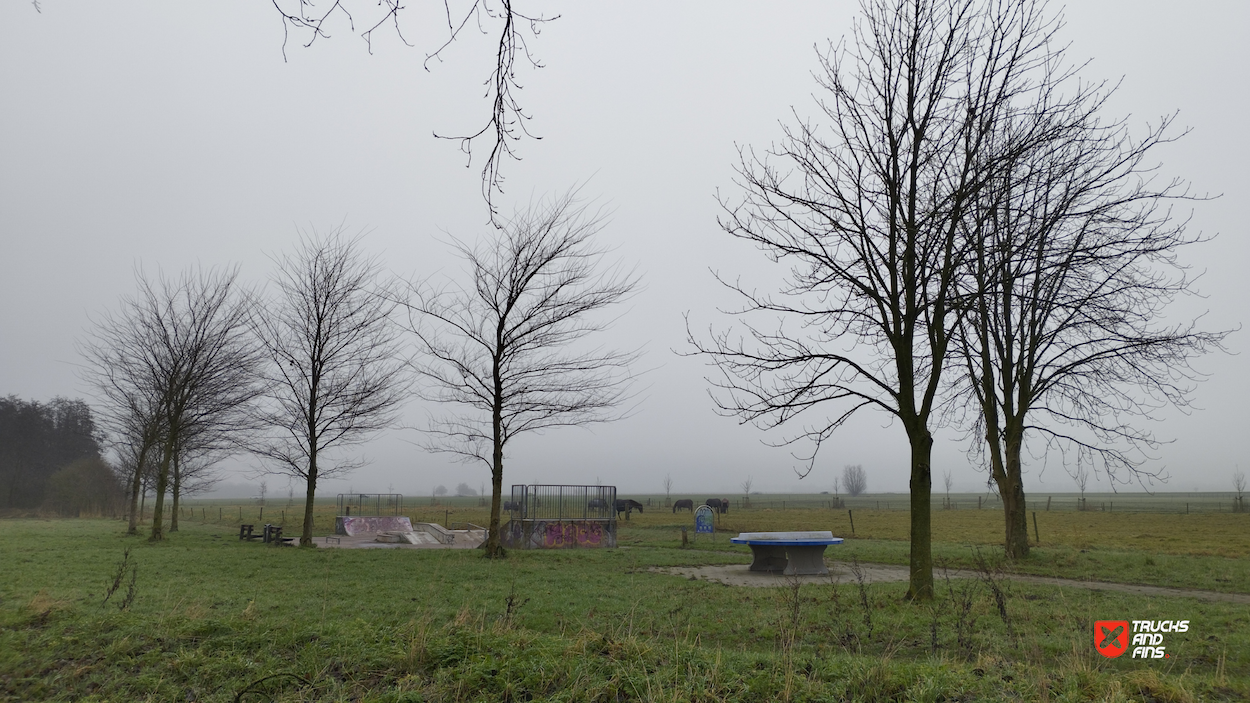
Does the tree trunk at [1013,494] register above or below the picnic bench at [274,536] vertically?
above

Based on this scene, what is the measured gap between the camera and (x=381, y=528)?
31219 millimetres

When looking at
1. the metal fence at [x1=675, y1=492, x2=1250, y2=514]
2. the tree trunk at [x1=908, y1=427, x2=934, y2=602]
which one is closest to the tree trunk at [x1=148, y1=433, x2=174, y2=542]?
the tree trunk at [x1=908, y1=427, x2=934, y2=602]

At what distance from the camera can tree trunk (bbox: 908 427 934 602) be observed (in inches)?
374

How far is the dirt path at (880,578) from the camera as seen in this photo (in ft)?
35.4

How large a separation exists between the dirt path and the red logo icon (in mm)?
2909

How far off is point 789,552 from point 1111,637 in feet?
26.7

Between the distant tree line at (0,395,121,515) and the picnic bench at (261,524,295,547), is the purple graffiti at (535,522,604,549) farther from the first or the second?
the distant tree line at (0,395,121,515)

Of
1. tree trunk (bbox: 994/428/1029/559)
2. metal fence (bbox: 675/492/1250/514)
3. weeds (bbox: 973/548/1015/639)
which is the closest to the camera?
weeds (bbox: 973/548/1015/639)

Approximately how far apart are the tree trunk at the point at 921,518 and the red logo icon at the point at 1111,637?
8.84 feet

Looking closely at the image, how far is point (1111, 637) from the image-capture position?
260 inches

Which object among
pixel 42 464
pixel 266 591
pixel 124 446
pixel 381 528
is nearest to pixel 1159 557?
pixel 266 591

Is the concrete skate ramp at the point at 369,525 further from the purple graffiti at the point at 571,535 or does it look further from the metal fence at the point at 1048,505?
the metal fence at the point at 1048,505

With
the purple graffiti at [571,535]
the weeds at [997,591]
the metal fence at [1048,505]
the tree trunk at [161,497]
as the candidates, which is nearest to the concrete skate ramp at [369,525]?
the tree trunk at [161,497]

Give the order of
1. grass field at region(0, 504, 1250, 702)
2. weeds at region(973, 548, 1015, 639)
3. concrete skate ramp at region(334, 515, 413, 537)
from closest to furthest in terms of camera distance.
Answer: grass field at region(0, 504, 1250, 702) < weeds at region(973, 548, 1015, 639) < concrete skate ramp at region(334, 515, 413, 537)
